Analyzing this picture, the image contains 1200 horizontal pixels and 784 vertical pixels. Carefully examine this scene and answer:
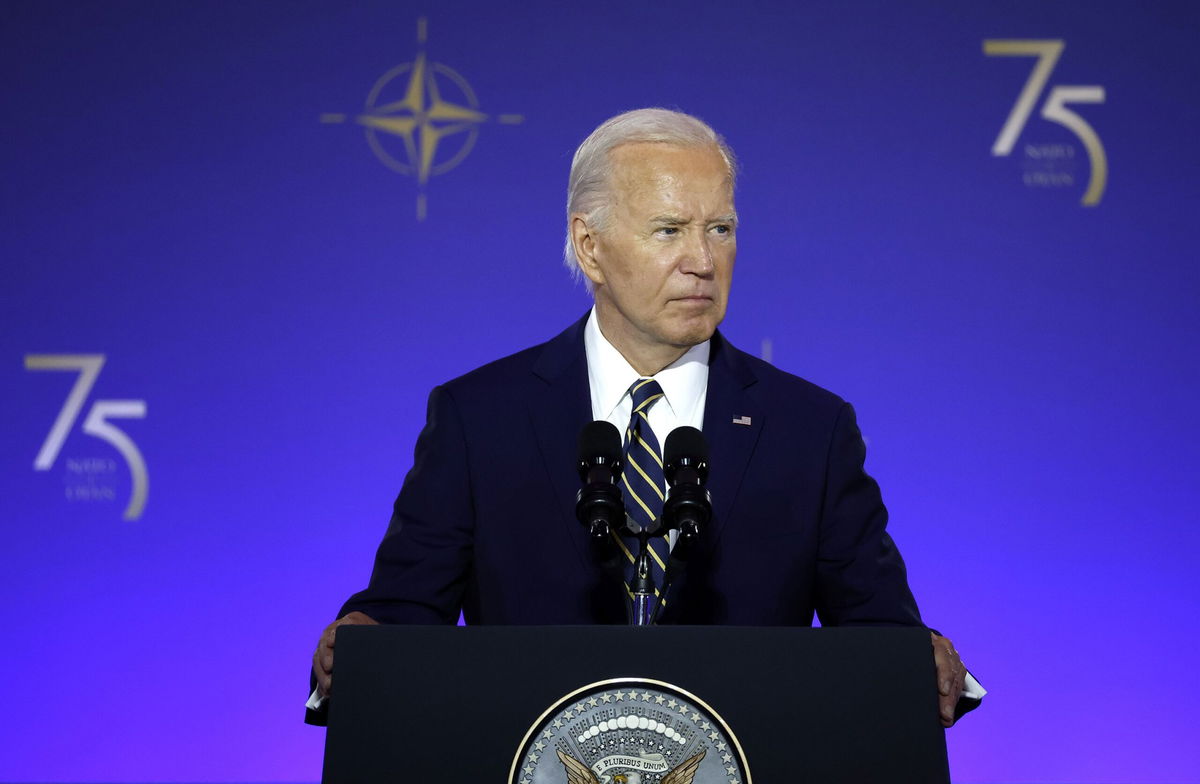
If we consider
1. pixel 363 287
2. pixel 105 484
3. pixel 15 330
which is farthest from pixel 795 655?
pixel 15 330

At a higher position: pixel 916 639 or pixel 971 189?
pixel 971 189

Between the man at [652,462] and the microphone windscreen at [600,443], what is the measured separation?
36 cm

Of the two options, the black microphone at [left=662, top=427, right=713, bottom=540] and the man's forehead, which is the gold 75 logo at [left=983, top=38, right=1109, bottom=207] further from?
the black microphone at [left=662, top=427, right=713, bottom=540]

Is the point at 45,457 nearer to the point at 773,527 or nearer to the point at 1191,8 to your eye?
the point at 773,527

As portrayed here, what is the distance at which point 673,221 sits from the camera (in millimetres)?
1911

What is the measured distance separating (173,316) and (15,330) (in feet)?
1.33

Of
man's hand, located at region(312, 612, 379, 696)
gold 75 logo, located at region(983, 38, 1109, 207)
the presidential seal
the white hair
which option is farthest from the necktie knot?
gold 75 logo, located at region(983, 38, 1109, 207)

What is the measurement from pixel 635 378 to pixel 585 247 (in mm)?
229

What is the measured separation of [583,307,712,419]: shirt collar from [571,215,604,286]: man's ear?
10cm

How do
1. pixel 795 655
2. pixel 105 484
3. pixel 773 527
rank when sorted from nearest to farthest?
pixel 795 655 < pixel 773 527 < pixel 105 484

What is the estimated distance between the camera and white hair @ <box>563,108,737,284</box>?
195 centimetres

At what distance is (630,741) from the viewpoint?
1.26 m

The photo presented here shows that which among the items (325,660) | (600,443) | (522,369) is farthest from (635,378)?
(325,660)

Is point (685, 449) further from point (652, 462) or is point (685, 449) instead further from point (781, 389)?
point (781, 389)
